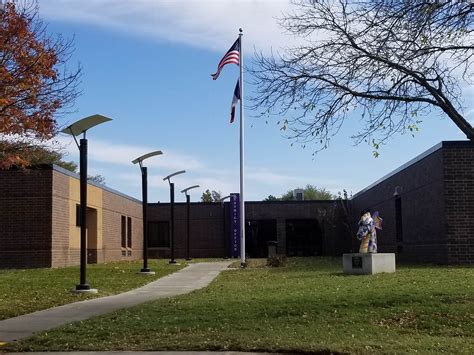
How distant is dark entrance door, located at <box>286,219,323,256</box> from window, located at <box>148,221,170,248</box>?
9260 millimetres

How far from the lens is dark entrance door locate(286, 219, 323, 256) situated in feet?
157

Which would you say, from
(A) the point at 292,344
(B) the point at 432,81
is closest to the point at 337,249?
(B) the point at 432,81

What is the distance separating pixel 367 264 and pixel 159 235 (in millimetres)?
31387

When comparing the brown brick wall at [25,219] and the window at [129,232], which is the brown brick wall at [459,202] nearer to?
the brown brick wall at [25,219]

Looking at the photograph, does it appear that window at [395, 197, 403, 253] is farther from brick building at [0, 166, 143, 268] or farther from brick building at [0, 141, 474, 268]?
brick building at [0, 166, 143, 268]

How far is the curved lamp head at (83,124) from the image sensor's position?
16469 millimetres

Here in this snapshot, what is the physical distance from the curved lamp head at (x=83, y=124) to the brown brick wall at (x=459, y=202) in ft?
41.6

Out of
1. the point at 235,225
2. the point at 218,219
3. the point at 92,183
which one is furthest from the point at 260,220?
the point at 92,183

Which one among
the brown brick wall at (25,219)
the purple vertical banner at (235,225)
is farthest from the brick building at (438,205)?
the purple vertical banner at (235,225)

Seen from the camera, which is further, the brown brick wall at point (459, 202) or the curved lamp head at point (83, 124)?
the brown brick wall at point (459, 202)

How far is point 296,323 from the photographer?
1025cm

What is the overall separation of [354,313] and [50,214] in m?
18.6

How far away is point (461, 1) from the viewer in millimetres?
10992

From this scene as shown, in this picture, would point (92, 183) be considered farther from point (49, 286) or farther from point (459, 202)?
point (459, 202)
